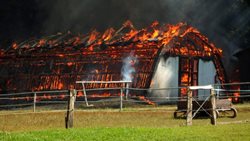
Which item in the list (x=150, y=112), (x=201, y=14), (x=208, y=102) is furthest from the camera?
(x=201, y=14)

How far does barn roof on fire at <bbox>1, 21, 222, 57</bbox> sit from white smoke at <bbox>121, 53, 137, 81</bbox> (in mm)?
1030

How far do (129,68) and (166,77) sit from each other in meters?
2.80

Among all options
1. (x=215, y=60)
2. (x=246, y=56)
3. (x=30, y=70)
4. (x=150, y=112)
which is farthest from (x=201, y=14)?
(x=150, y=112)

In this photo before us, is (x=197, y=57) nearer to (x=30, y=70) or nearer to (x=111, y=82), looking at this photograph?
(x=111, y=82)

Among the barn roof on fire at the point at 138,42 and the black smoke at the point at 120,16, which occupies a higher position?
the black smoke at the point at 120,16

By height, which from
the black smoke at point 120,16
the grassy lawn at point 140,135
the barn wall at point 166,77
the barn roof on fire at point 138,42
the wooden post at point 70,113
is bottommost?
the grassy lawn at point 140,135

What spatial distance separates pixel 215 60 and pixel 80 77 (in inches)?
423

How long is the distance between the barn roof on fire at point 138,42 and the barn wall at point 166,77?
0.77m

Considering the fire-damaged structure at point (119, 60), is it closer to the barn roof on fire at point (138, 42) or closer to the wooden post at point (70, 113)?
the barn roof on fire at point (138, 42)

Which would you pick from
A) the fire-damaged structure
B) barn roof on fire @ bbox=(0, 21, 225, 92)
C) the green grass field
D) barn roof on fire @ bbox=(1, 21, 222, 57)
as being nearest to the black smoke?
barn roof on fire @ bbox=(0, 21, 225, 92)

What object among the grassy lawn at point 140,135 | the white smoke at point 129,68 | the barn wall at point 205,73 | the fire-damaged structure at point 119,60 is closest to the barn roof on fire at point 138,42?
the fire-damaged structure at point 119,60

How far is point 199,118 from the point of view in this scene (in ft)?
64.7

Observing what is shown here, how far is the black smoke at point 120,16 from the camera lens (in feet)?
146

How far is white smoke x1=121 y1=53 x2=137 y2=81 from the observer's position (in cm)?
3047
